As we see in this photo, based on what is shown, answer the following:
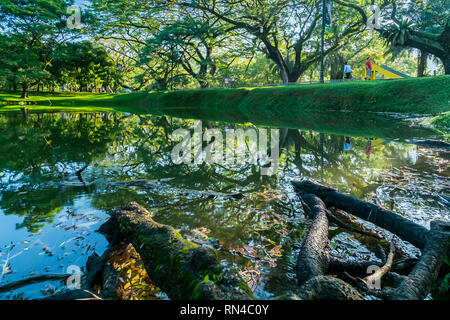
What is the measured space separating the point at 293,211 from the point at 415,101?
14001 millimetres

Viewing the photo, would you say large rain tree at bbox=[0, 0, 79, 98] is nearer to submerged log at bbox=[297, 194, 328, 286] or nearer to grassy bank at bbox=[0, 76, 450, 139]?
grassy bank at bbox=[0, 76, 450, 139]

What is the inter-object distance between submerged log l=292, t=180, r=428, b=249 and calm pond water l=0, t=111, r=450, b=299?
0.66 ft

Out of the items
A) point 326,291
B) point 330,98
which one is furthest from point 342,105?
point 326,291

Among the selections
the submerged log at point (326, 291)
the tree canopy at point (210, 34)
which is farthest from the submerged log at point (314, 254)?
the tree canopy at point (210, 34)

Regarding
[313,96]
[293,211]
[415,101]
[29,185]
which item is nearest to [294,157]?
[293,211]

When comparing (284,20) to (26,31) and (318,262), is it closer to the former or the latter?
(318,262)

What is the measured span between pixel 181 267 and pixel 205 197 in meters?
2.25

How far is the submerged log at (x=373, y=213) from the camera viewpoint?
7.67 feet

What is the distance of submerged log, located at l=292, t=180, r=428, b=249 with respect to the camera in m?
2.34

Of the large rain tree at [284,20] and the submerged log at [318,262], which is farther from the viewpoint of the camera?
the large rain tree at [284,20]

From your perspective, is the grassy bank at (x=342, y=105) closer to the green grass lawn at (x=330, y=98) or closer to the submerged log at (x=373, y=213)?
A: the green grass lawn at (x=330, y=98)

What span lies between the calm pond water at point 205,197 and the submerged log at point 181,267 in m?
0.33

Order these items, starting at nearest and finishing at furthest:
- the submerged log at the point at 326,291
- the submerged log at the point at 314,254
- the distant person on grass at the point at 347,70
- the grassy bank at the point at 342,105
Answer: the submerged log at the point at 326,291
the submerged log at the point at 314,254
the grassy bank at the point at 342,105
the distant person on grass at the point at 347,70

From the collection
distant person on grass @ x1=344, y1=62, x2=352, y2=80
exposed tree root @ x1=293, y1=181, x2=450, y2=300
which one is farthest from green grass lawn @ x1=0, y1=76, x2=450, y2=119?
exposed tree root @ x1=293, y1=181, x2=450, y2=300
